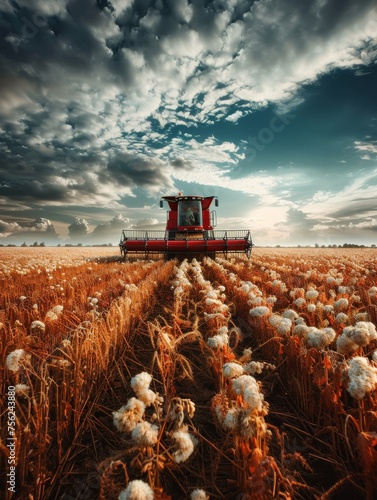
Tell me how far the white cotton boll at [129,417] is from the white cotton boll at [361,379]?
1.45 m

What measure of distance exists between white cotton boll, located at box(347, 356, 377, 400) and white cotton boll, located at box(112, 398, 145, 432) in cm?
145

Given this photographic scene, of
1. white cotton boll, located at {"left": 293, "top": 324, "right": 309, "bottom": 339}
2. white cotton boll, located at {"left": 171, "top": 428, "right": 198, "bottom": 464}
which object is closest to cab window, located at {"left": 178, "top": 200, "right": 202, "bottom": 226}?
white cotton boll, located at {"left": 293, "top": 324, "right": 309, "bottom": 339}

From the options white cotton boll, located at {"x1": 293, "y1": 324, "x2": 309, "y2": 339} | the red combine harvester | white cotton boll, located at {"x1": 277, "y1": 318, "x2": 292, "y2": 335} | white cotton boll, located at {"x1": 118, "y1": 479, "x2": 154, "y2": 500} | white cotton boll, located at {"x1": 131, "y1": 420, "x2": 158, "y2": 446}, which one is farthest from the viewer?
the red combine harvester

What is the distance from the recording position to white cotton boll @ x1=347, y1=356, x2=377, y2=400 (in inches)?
69.6

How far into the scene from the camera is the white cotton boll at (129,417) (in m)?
1.62

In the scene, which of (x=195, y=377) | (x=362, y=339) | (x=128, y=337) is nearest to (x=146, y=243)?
(x=128, y=337)

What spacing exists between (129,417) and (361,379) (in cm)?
159

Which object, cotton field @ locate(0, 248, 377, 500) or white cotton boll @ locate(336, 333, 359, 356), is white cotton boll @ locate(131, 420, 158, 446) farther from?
white cotton boll @ locate(336, 333, 359, 356)

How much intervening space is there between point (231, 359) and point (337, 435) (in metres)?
1.09

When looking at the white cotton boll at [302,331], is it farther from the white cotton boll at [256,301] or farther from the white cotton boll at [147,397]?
the white cotton boll at [147,397]

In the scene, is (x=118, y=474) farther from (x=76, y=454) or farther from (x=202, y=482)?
(x=202, y=482)

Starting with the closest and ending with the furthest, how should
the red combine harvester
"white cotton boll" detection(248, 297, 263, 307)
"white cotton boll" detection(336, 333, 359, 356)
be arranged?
"white cotton boll" detection(336, 333, 359, 356) → "white cotton boll" detection(248, 297, 263, 307) → the red combine harvester

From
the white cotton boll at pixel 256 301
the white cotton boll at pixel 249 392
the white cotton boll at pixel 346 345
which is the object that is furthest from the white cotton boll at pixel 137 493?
the white cotton boll at pixel 256 301

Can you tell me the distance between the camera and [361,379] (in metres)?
1.79
